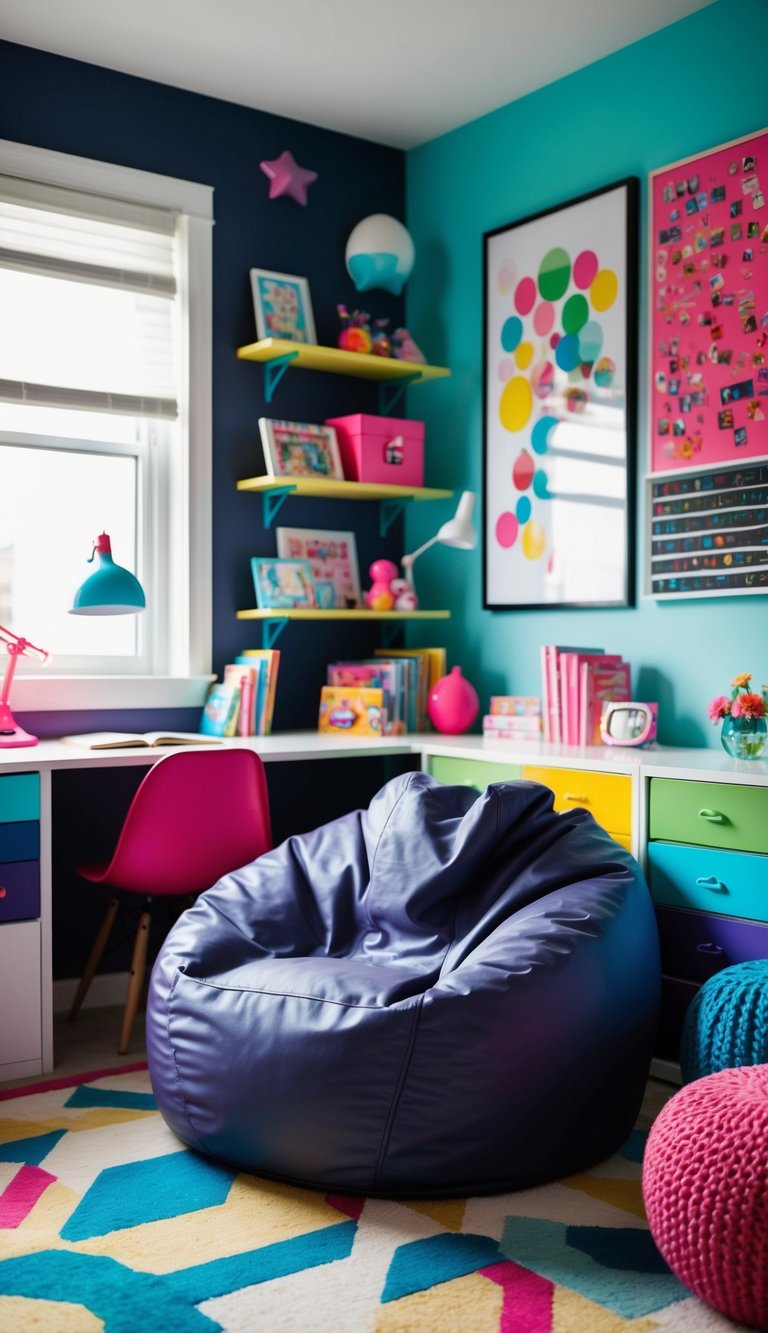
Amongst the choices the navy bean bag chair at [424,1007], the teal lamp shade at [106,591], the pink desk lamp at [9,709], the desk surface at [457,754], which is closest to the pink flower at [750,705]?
the desk surface at [457,754]

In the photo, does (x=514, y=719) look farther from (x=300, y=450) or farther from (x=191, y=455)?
(x=191, y=455)

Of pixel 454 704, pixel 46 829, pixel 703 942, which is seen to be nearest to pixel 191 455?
pixel 454 704

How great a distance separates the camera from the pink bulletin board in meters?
3.17

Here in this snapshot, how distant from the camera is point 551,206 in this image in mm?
3824

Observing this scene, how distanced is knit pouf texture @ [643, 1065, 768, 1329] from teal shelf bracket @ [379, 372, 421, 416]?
9.37ft

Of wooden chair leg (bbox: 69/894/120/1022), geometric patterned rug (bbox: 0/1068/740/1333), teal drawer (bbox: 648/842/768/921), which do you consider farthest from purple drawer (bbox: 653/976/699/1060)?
wooden chair leg (bbox: 69/894/120/1022)

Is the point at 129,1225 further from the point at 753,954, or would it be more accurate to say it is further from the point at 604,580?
the point at 604,580

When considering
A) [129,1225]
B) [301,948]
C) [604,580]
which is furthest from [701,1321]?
[604,580]

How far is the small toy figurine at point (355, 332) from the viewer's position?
13.3 feet

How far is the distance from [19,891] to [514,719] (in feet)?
4.85

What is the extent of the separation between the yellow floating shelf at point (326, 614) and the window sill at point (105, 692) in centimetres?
24

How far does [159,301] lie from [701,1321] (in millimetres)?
3037

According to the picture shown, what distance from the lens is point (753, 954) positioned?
273 centimetres

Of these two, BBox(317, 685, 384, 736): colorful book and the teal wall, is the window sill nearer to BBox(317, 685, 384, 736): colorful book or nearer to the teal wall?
BBox(317, 685, 384, 736): colorful book
